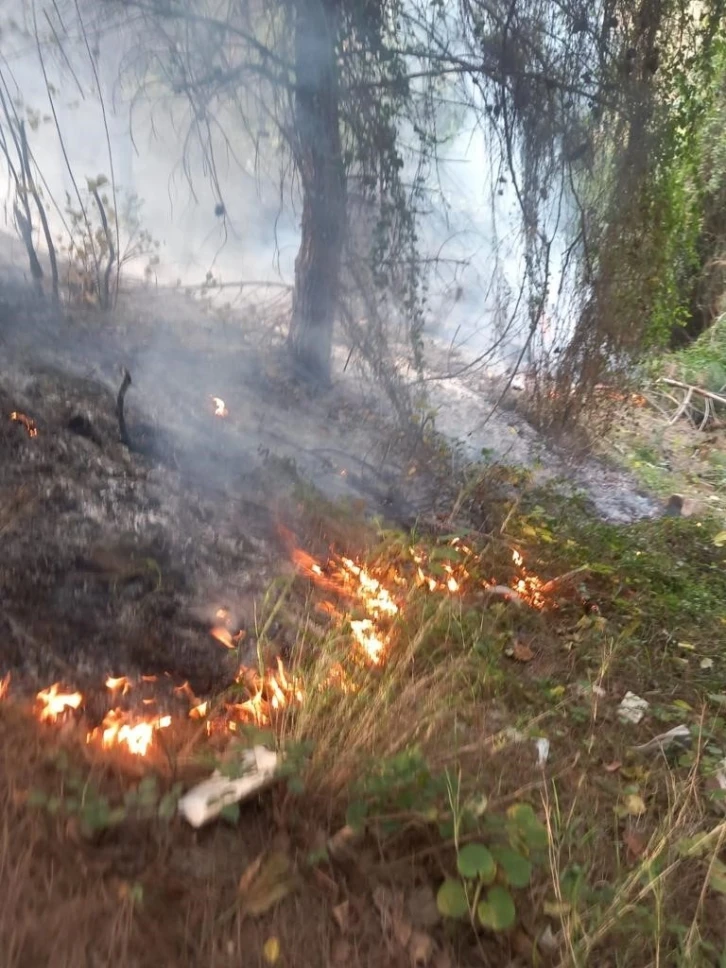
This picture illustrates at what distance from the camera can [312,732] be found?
199cm

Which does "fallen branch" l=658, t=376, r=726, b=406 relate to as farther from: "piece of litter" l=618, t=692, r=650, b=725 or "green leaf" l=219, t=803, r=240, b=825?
"green leaf" l=219, t=803, r=240, b=825

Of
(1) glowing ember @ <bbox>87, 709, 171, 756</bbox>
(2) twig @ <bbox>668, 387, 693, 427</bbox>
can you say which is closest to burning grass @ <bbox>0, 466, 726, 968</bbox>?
(1) glowing ember @ <bbox>87, 709, 171, 756</bbox>

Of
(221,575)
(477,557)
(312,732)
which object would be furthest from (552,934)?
(477,557)

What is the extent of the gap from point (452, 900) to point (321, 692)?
65 cm

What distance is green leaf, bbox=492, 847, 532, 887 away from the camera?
1619mm

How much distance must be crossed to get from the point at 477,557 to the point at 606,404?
2152mm

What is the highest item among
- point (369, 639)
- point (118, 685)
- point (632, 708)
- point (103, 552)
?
point (103, 552)

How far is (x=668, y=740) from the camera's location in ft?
8.40

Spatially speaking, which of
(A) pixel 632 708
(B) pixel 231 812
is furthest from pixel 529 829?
(A) pixel 632 708

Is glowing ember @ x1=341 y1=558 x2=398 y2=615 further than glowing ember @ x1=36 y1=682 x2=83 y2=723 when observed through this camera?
Yes

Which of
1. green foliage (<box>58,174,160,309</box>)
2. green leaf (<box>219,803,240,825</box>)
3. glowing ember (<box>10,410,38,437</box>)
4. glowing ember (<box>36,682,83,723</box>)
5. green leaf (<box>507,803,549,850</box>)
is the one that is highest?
green foliage (<box>58,174,160,309</box>)

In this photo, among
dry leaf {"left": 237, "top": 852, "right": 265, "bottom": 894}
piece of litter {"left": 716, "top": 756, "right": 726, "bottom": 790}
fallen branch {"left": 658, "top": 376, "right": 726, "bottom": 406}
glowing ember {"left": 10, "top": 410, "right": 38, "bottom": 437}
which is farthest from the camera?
fallen branch {"left": 658, "top": 376, "right": 726, "bottom": 406}

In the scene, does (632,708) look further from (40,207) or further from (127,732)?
(40,207)

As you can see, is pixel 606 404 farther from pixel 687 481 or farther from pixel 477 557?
pixel 477 557
